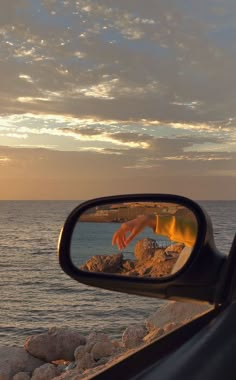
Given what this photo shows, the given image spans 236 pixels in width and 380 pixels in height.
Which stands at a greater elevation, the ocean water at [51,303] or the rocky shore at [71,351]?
the rocky shore at [71,351]

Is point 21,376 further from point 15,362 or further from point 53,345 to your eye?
point 53,345

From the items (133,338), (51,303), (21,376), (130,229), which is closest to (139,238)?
(130,229)

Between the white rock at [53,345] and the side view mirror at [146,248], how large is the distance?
573 inches

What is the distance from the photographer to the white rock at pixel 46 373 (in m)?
13.8

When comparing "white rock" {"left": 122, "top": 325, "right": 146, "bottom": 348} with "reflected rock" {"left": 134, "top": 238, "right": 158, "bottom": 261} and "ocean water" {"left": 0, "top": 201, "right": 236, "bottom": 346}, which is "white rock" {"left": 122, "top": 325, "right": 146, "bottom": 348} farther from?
"reflected rock" {"left": 134, "top": 238, "right": 158, "bottom": 261}

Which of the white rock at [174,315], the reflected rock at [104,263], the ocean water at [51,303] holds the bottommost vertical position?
the ocean water at [51,303]

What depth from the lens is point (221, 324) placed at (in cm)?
155

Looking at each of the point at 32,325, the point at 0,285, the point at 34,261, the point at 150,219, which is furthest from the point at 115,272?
the point at 34,261

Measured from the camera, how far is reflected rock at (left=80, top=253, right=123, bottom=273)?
1.85 meters

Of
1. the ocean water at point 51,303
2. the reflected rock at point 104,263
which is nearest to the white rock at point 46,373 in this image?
the ocean water at point 51,303

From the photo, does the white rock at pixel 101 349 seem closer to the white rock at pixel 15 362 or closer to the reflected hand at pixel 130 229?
the white rock at pixel 15 362

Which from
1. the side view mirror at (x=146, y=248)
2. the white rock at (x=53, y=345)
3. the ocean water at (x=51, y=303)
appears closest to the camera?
the side view mirror at (x=146, y=248)

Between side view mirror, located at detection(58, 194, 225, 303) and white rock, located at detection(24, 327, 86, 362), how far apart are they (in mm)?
14551

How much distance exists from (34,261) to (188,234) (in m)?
66.0
